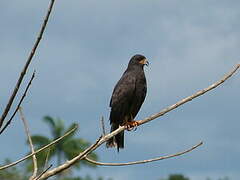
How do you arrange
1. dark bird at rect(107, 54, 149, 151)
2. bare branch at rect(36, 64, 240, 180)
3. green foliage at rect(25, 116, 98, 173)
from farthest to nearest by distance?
green foliage at rect(25, 116, 98, 173) → dark bird at rect(107, 54, 149, 151) → bare branch at rect(36, 64, 240, 180)

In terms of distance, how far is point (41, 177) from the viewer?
10.4ft

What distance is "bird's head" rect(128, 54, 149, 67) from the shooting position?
9.76 meters

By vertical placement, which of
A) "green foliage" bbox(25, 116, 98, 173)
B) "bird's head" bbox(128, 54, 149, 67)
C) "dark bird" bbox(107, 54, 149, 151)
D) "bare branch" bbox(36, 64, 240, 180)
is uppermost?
"green foliage" bbox(25, 116, 98, 173)

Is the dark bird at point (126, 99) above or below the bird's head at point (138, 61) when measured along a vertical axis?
below

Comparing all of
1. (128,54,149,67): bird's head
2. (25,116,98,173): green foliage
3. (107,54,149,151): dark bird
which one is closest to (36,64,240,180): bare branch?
(107,54,149,151): dark bird

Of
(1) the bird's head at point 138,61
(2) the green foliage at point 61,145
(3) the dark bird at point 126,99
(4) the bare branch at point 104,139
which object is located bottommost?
(4) the bare branch at point 104,139

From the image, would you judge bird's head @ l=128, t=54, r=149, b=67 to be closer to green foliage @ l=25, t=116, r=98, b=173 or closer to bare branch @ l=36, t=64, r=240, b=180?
bare branch @ l=36, t=64, r=240, b=180

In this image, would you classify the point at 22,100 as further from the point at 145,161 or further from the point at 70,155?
the point at 70,155

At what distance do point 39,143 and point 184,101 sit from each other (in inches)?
2494

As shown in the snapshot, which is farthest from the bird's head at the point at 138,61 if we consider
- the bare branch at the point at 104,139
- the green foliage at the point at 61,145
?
the green foliage at the point at 61,145

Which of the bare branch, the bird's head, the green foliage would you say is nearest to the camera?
the bare branch

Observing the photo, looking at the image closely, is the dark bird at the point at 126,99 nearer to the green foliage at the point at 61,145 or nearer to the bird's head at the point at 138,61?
the bird's head at the point at 138,61

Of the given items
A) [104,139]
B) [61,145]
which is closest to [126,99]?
[104,139]

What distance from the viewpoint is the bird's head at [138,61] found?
32.0 feet
